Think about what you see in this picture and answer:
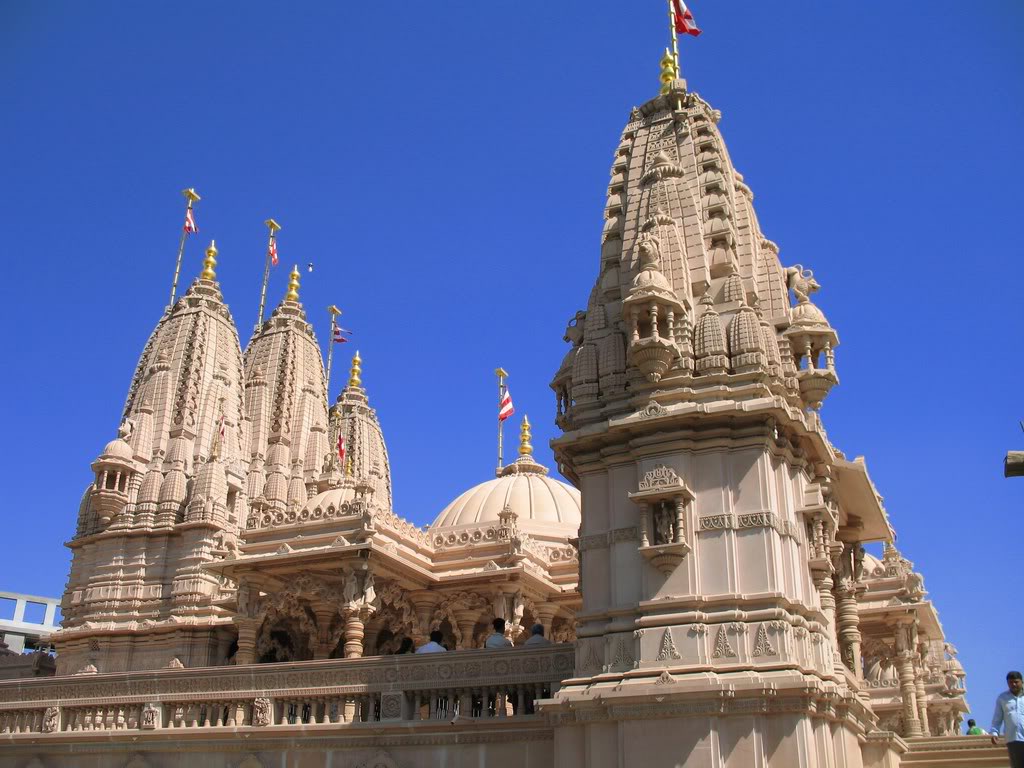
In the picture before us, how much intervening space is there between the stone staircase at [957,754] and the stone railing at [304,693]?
8286mm

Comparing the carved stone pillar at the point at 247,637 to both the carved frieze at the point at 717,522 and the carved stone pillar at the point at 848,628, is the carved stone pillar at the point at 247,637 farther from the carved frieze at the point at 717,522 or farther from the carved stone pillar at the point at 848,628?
the carved frieze at the point at 717,522

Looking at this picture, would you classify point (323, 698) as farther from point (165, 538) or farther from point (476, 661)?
point (165, 538)

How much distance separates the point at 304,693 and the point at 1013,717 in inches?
479

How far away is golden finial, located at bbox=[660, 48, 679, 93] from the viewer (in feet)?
73.4

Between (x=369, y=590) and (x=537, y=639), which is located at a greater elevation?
(x=369, y=590)

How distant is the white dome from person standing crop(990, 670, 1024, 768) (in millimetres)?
21134

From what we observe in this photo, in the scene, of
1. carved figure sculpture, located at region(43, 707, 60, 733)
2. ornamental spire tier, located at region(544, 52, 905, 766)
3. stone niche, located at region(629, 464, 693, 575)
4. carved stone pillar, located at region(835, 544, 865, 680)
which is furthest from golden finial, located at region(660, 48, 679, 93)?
carved figure sculpture, located at region(43, 707, 60, 733)

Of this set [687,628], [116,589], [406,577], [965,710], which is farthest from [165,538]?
[965,710]

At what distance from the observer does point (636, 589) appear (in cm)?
1675

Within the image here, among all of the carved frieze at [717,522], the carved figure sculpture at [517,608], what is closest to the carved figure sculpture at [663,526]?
the carved frieze at [717,522]

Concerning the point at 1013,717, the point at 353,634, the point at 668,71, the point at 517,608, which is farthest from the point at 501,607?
the point at 1013,717

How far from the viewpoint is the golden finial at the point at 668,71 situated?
73.4 feet

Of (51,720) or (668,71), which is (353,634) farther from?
(668,71)

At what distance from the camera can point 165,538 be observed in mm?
42969
